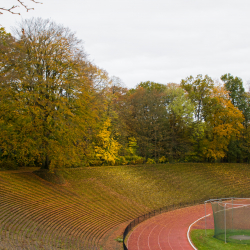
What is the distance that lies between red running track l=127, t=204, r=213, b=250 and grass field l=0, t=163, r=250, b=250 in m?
1.56

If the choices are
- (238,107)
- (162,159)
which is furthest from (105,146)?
(238,107)

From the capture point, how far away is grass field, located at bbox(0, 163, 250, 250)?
1559 cm

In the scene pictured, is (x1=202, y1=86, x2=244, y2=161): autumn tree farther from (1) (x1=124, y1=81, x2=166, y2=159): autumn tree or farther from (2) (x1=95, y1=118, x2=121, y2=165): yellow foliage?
(2) (x1=95, y1=118, x2=121, y2=165): yellow foliage

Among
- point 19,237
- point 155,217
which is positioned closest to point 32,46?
point 19,237

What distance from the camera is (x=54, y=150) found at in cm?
2375

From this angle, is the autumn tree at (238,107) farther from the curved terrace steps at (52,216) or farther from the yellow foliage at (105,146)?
the curved terrace steps at (52,216)

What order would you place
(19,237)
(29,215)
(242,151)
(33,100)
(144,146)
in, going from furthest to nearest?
(242,151), (144,146), (33,100), (29,215), (19,237)

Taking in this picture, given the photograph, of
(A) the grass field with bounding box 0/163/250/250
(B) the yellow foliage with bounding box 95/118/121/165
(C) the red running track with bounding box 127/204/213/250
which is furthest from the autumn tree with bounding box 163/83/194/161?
(C) the red running track with bounding box 127/204/213/250

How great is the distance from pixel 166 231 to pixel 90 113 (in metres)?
14.5

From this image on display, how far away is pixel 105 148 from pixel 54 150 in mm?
13072

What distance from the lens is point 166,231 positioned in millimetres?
21391

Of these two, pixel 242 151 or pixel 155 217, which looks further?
pixel 242 151

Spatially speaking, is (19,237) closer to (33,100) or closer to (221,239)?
(33,100)

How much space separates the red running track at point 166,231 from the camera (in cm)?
1827
